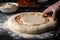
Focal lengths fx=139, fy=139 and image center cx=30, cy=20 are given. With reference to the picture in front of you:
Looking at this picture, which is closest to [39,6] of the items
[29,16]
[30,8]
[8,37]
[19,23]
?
[30,8]

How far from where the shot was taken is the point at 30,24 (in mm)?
837

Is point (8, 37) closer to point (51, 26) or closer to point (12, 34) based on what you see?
point (12, 34)

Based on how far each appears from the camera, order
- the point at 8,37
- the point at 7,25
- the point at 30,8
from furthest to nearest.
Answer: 1. the point at 30,8
2. the point at 7,25
3. the point at 8,37

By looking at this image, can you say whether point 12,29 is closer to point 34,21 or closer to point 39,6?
point 34,21

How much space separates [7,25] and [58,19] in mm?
344

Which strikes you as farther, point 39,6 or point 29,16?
point 39,6

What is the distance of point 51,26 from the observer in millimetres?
849

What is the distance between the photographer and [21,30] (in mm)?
807

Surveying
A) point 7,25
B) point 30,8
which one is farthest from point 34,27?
point 30,8

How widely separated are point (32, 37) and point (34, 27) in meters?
0.06

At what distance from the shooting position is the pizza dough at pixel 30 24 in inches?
31.8

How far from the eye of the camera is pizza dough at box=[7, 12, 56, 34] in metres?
0.81

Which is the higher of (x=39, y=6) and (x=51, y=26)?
(x=39, y=6)

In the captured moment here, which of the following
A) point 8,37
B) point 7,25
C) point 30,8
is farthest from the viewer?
point 30,8
